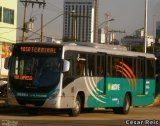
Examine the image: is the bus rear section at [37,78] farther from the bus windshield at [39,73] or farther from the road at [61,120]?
the road at [61,120]

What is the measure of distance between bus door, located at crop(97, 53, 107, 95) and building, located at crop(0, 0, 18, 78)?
4310 centimetres

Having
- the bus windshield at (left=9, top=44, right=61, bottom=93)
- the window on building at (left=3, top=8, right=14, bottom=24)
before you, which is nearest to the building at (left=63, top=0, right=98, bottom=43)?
the window on building at (left=3, top=8, right=14, bottom=24)

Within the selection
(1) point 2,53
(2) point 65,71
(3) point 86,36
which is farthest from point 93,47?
(3) point 86,36

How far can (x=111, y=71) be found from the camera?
93.8 feet

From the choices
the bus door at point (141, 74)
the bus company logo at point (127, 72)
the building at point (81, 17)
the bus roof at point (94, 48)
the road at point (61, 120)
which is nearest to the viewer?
the road at point (61, 120)

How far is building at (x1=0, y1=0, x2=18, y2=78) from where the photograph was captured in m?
70.9

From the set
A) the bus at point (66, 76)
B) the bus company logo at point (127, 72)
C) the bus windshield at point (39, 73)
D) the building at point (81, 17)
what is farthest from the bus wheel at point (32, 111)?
the building at point (81, 17)

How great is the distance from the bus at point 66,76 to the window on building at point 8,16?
144ft

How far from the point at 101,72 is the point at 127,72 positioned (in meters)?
2.52

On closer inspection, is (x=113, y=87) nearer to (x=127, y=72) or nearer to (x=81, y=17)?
(x=127, y=72)

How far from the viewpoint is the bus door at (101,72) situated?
90.4 feet

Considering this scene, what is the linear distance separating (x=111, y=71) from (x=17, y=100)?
5.59 metres

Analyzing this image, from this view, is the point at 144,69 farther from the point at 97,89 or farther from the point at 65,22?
the point at 65,22

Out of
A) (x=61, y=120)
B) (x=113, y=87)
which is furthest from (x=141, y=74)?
(x=61, y=120)
